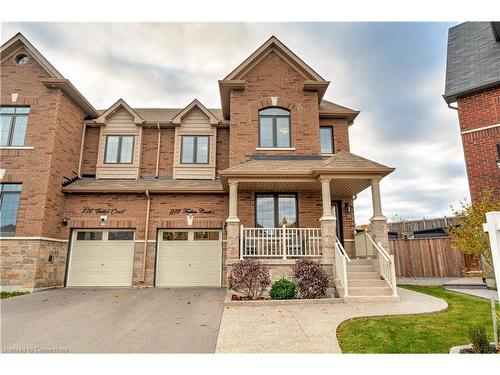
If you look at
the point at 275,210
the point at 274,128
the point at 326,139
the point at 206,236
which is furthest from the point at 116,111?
the point at 326,139

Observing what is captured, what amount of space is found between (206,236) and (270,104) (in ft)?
19.6

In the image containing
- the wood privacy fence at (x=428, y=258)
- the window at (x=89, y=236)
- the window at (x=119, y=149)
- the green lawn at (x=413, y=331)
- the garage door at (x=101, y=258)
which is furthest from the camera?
the wood privacy fence at (x=428, y=258)

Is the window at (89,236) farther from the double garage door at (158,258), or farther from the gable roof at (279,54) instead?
the gable roof at (279,54)

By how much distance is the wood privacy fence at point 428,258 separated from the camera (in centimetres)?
1323

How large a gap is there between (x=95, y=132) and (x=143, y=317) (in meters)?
9.67

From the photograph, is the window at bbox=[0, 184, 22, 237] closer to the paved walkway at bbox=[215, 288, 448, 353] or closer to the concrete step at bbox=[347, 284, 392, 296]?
the paved walkway at bbox=[215, 288, 448, 353]

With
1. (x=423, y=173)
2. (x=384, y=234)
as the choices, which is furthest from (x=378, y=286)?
(x=423, y=173)

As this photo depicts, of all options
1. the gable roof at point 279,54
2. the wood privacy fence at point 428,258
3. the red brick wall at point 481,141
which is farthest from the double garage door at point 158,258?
the red brick wall at point 481,141

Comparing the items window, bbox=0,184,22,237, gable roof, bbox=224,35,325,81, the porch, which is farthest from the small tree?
window, bbox=0,184,22,237

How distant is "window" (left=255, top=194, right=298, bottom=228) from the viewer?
10.7 meters

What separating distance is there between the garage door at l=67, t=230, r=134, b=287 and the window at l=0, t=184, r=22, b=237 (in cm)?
201

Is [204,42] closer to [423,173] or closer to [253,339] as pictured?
[253,339]

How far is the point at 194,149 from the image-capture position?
42.2 ft

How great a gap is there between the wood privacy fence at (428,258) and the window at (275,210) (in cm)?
714
